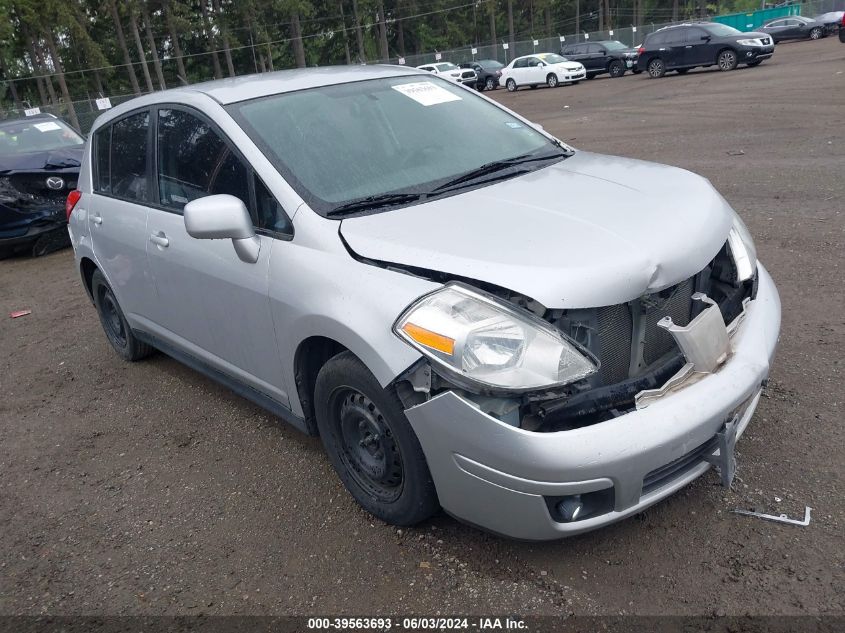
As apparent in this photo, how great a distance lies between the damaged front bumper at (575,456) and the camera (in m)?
2.23

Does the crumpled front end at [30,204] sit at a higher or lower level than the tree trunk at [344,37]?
lower

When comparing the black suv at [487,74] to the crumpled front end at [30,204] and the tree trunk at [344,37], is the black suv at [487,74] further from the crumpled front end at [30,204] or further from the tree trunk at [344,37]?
the tree trunk at [344,37]

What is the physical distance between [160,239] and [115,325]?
1.72 metres

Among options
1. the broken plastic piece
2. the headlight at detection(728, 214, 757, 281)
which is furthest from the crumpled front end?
the broken plastic piece

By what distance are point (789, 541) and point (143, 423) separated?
11.3 feet

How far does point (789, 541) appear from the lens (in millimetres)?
2602

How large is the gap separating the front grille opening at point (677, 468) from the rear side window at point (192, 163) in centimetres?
203

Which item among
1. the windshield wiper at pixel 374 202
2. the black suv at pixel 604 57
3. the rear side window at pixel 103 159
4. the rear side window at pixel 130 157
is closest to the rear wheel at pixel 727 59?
the black suv at pixel 604 57

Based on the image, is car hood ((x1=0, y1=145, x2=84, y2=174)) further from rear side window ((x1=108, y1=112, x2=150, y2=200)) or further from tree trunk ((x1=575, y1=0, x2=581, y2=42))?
tree trunk ((x1=575, y1=0, x2=581, y2=42))

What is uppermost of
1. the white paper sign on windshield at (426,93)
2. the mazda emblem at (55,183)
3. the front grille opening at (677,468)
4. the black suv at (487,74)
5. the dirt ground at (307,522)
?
the white paper sign on windshield at (426,93)

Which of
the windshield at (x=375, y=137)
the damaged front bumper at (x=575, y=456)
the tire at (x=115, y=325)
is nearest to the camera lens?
the damaged front bumper at (x=575, y=456)

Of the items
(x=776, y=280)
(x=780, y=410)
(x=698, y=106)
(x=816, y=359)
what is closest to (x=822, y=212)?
(x=776, y=280)

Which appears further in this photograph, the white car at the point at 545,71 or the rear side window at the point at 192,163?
the white car at the point at 545,71

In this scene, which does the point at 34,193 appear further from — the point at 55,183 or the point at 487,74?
the point at 487,74
